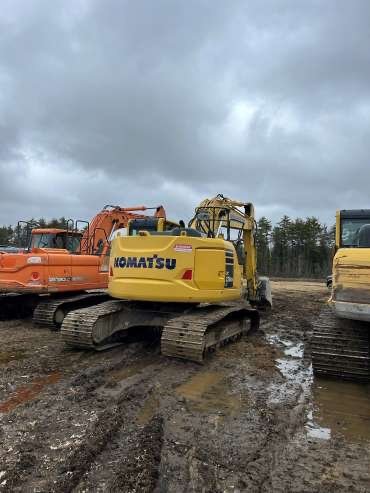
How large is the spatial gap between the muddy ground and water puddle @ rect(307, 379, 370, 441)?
14 mm

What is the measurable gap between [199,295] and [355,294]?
246 cm

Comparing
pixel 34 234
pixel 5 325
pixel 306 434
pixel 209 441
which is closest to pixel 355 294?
pixel 306 434

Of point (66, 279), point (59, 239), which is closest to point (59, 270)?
point (66, 279)

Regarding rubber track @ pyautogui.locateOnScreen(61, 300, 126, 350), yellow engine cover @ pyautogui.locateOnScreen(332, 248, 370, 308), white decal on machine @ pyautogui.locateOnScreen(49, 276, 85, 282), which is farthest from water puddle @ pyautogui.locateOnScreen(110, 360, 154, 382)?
white decal on machine @ pyautogui.locateOnScreen(49, 276, 85, 282)

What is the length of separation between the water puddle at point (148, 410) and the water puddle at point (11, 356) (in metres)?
2.68

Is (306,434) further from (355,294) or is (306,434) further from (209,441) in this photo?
(355,294)

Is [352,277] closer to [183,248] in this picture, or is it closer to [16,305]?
[183,248]

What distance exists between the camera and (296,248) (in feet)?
202

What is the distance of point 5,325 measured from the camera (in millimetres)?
9961

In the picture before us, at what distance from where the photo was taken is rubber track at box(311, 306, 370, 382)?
5594mm

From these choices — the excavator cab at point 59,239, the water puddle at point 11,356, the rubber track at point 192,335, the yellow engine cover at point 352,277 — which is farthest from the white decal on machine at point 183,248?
→ the excavator cab at point 59,239

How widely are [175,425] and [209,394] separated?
1066mm

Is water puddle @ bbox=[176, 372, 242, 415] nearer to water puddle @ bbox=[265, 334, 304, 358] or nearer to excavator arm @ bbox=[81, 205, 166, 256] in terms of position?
water puddle @ bbox=[265, 334, 304, 358]

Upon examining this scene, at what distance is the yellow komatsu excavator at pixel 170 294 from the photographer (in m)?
6.46
